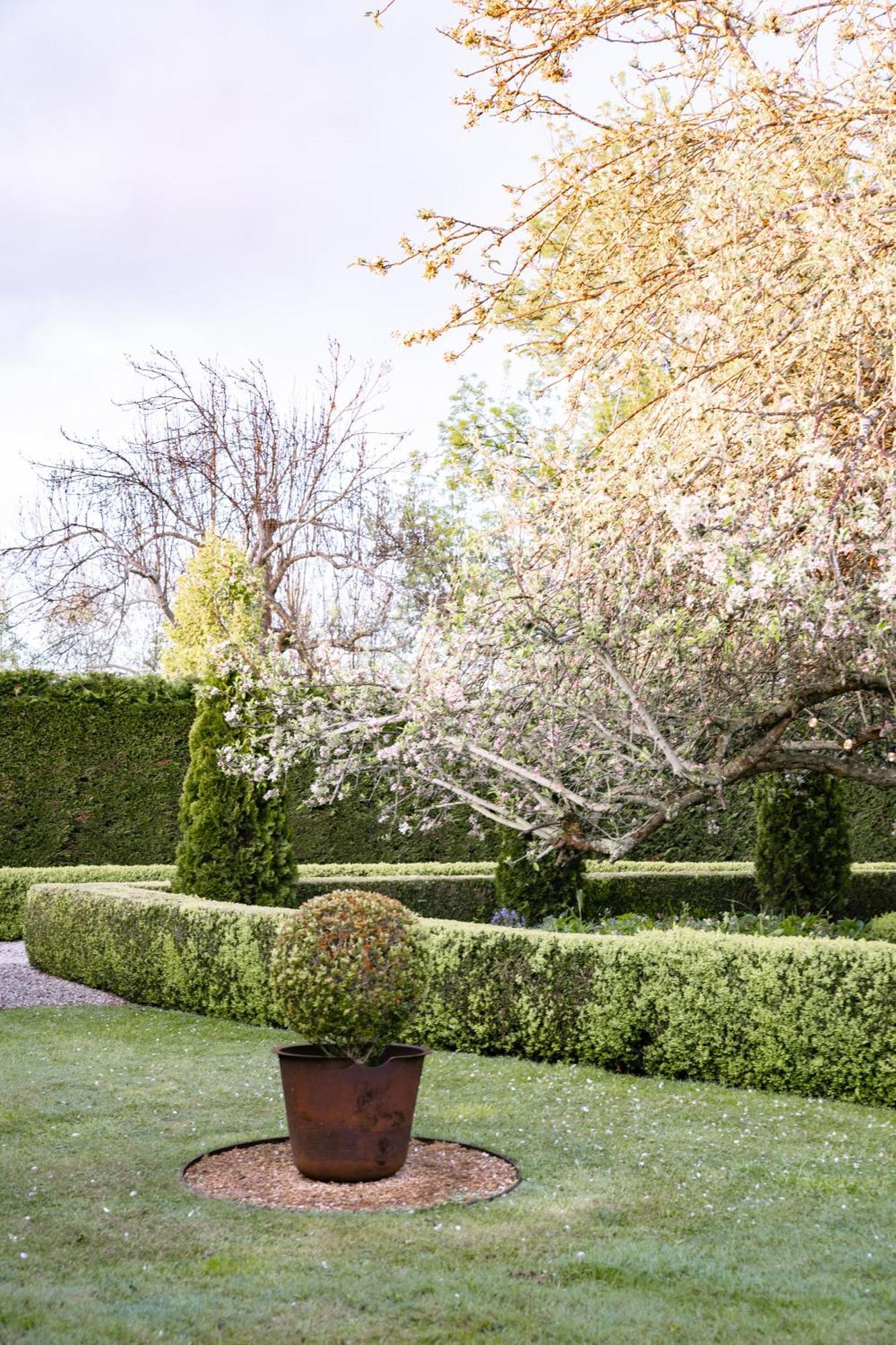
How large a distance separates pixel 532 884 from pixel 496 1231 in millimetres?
5976

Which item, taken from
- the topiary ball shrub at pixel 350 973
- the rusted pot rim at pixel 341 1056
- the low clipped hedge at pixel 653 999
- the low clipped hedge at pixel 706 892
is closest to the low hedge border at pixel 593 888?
the low clipped hedge at pixel 706 892

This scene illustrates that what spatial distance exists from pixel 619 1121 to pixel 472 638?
2.46m

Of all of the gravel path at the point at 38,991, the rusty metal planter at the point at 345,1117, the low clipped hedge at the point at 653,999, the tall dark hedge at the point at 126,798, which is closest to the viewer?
the rusty metal planter at the point at 345,1117

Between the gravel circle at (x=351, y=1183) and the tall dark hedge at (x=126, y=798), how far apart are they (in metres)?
8.35

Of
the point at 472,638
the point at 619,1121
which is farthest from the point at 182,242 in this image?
the point at 619,1121

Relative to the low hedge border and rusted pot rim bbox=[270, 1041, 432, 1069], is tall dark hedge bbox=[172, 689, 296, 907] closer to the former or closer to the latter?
the low hedge border

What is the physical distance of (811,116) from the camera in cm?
508

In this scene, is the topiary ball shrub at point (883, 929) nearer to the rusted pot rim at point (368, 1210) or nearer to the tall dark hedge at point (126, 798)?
the tall dark hedge at point (126, 798)

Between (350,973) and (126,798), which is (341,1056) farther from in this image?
(126,798)

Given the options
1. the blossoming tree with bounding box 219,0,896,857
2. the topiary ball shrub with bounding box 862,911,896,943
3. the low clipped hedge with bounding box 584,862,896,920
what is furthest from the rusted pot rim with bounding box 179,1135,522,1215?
the low clipped hedge with bounding box 584,862,896,920

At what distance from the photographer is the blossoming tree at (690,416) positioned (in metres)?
4.89

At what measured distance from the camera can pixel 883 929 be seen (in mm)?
8867

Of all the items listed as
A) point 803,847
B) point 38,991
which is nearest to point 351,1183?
point 38,991

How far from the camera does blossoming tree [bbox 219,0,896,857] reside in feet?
16.0
